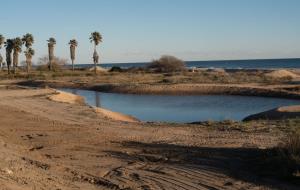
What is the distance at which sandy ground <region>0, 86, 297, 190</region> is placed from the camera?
1192cm

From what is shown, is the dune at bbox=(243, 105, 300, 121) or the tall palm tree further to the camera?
the tall palm tree

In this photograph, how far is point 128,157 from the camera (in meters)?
15.2

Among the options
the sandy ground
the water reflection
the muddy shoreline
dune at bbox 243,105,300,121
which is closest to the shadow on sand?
the sandy ground

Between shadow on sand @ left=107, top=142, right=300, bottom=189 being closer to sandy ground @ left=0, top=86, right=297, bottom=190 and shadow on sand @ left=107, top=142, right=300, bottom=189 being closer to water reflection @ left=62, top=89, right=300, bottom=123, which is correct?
sandy ground @ left=0, top=86, right=297, bottom=190

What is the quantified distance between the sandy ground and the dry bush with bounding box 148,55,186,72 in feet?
312

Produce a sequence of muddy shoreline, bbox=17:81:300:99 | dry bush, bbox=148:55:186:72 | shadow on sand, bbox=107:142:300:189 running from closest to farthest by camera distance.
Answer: shadow on sand, bbox=107:142:300:189, muddy shoreline, bbox=17:81:300:99, dry bush, bbox=148:55:186:72

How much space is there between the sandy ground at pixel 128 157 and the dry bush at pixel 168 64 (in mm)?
95102

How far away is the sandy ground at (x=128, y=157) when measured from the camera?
1192 cm

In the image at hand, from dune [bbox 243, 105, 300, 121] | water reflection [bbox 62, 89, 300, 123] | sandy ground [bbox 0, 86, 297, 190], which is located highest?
sandy ground [bbox 0, 86, 297, 190]

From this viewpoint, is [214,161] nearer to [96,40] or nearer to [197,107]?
[197,107]

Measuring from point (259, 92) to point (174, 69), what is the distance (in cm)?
6352

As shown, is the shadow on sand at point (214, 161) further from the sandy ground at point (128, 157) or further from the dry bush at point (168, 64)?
the dry bush at point (168, 64)

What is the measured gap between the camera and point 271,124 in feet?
76.8

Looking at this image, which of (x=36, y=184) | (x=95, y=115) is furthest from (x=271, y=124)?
Result: (x=36, y=184)
